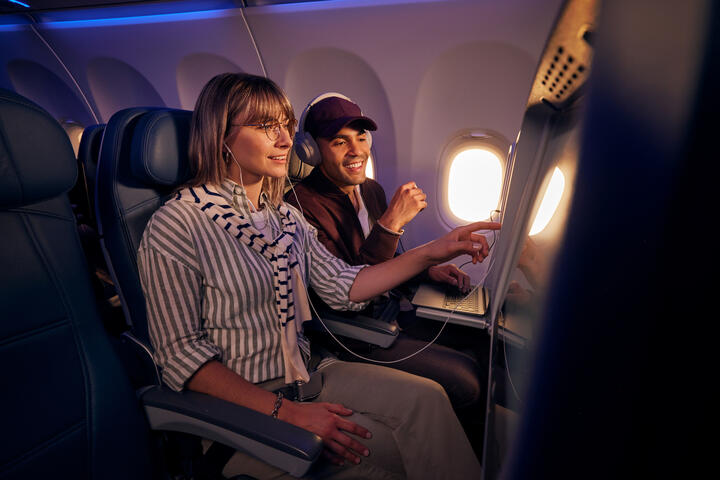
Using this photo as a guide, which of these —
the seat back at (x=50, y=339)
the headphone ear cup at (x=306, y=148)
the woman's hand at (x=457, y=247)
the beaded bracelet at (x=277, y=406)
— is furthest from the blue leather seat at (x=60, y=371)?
the headphone ear cup at (x=306, y=148)

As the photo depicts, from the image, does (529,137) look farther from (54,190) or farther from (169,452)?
(169,452)

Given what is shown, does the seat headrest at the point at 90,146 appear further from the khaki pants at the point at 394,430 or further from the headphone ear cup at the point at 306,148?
the khaki pants at the point at 394,430

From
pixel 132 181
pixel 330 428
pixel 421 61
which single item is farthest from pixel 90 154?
pixel 421 61

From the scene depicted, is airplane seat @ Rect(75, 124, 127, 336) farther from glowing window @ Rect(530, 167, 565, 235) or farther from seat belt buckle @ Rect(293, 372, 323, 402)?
glowing window @ Rect(530, 167, 565, 235)

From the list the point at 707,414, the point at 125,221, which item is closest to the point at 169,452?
the point at 125,221

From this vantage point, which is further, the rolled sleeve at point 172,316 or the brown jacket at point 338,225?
the brown jacket at point 338,225

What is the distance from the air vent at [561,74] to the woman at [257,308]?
0.83 metres

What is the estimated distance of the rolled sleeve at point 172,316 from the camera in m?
0.99

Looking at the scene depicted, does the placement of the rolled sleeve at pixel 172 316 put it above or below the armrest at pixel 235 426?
above

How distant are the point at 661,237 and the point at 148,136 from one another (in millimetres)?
1330

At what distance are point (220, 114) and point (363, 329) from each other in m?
1.02

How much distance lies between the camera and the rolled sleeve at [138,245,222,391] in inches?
39.0

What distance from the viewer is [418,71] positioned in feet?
7.87

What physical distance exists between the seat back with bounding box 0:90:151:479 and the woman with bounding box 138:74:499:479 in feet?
0.50
